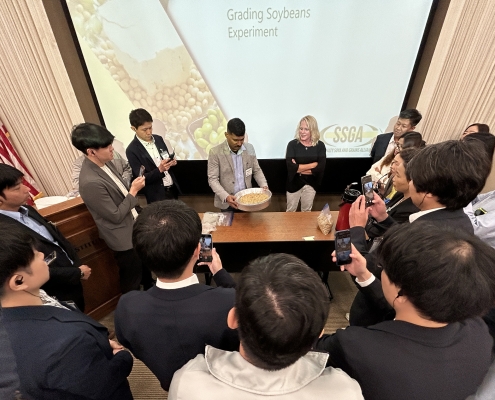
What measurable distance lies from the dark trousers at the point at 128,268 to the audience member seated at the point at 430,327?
6.29 ft

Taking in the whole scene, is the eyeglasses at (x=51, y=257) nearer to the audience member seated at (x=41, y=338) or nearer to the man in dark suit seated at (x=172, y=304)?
the audience member seated at (x=41, y=338)

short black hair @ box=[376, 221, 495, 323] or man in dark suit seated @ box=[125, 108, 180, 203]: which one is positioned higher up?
short black hair @ box=[376, 221, 495, 323]

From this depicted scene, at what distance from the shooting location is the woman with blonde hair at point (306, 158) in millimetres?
2854

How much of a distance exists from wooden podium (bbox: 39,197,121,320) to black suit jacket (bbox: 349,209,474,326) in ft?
6.89

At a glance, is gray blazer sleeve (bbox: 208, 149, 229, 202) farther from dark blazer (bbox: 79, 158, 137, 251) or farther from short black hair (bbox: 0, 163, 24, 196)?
short black hair (bbox: 0, 163, 24, 196)

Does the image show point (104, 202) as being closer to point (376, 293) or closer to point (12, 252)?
point (12, 252)

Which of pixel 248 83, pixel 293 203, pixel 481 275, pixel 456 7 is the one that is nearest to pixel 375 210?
pixel 481 275

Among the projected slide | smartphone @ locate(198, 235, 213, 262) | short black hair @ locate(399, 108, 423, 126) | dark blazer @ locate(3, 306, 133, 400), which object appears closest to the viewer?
dark blazer @ locate(3, 306, 133, 400)

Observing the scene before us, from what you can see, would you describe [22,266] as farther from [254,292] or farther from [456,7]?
[456,7]

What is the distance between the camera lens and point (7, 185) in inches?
55.6

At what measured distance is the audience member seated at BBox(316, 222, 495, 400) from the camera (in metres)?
0.70

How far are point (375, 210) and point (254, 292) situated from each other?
1.24 m

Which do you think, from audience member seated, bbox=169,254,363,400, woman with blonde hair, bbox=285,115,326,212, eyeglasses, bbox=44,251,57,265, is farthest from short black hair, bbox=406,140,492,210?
eyeglasses, bbox=44,251,57,265

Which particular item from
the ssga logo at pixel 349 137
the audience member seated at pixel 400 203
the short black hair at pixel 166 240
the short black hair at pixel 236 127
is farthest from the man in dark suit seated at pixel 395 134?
the short black hair at pixel 166 240
